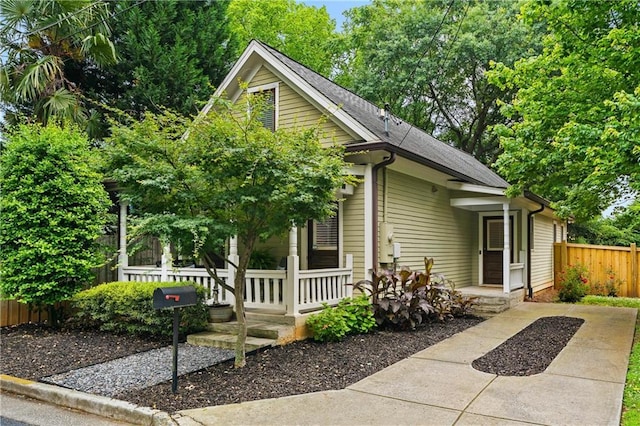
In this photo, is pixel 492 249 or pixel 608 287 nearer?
pixel 492 249

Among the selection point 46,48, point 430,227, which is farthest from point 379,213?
point 46,48

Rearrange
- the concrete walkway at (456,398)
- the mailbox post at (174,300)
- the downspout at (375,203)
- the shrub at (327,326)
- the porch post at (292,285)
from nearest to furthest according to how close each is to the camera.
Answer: the concrete walkway at (456,398)
the mailbox post at (174,300)
the shrub at (327,326)
the porch post at (292,285)
the downspout at (375,203)

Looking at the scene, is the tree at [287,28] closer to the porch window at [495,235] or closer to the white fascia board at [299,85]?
the porch window at [495,235]

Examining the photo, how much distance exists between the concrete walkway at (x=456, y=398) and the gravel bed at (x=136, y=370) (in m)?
1.25

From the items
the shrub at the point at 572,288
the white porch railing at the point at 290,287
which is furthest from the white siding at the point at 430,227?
the shrub at the point at 572,288

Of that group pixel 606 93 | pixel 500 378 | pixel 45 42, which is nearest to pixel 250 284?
pixel 500 378

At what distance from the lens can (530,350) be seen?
6.74 meters

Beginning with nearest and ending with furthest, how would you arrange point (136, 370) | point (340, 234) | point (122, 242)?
point (136, 370) < point (340, 234) < point (122, 242)

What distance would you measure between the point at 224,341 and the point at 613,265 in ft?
42.6

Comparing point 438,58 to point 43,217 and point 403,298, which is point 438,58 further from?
point 43,217

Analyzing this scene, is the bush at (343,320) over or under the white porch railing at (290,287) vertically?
under

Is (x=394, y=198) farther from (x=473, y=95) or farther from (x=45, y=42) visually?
(x=473, y=95)

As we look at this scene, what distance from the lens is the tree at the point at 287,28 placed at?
2541 centimetres

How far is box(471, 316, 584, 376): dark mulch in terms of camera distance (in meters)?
5.78
